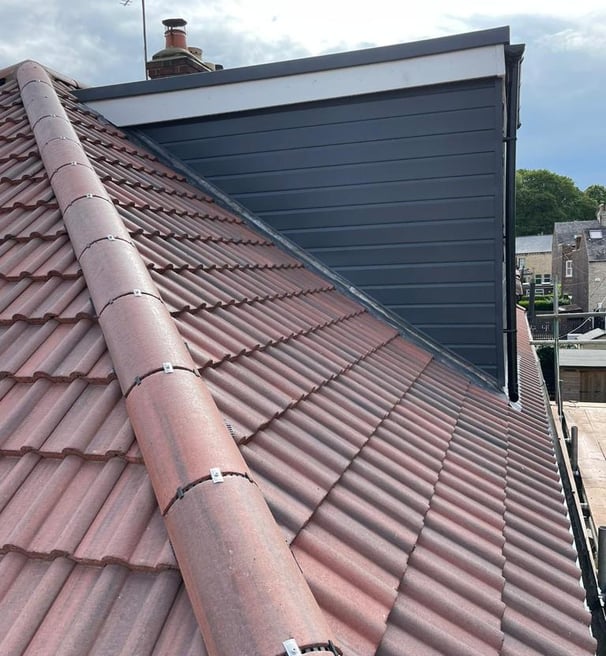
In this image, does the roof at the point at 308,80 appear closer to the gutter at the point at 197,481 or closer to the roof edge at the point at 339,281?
the roof edge at the point at 339,281

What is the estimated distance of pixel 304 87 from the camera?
511 cm

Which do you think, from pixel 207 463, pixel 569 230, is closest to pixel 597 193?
pixel 569 230

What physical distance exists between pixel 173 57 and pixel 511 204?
12.9 feet

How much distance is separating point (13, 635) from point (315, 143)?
4579 millimetres

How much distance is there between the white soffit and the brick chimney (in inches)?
41.2

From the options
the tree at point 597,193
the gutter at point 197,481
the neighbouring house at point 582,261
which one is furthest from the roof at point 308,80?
the tree at point 597,193

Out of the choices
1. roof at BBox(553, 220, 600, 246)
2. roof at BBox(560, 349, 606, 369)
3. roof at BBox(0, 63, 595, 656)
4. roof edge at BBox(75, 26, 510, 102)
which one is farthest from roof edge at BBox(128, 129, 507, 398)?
roof at BBox(553, 220, 600, 246)

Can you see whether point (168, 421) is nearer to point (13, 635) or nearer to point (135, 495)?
point (135, 495)

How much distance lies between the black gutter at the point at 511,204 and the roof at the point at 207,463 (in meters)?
1.03

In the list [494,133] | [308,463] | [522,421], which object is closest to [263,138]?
[494,133]

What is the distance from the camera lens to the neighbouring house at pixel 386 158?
4.86 meters

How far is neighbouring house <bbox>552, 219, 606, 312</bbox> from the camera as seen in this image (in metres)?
43.0

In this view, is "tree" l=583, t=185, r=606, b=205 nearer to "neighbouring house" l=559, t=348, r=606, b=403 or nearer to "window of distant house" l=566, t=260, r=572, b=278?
"window of distant house" l=566, t=260, r=572, b=278

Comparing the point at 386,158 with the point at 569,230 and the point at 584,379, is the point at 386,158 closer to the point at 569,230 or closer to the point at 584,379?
the point at 584,379
